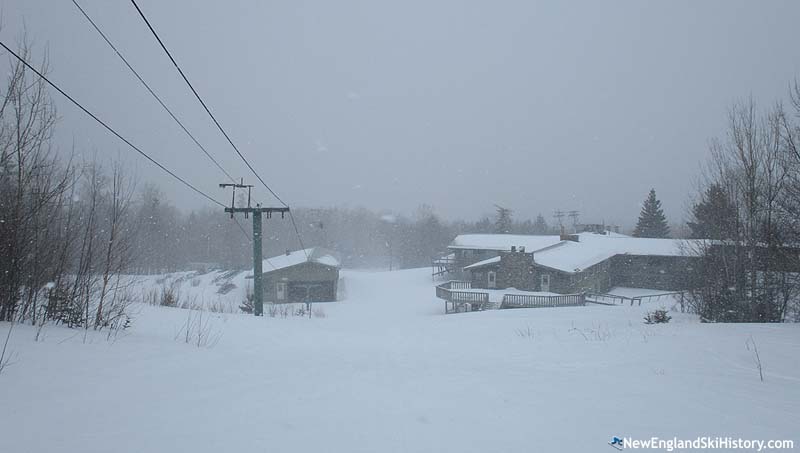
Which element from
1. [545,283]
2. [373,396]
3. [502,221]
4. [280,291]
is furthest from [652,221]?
[373,396]

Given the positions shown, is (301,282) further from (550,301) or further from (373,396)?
(373,396)

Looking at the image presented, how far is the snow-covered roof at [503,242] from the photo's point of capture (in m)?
39.3

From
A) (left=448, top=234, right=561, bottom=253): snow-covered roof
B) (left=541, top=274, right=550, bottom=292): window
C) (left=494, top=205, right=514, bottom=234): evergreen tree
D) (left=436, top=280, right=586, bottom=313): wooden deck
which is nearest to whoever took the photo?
(left=436, top=280, right=586, bottom=313): wooden deck

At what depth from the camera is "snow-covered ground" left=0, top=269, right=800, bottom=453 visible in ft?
11.0

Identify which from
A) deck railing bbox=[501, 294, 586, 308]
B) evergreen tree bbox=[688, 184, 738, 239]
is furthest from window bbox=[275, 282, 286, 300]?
evergreen tree bbox=[688, 184, 738, 239]

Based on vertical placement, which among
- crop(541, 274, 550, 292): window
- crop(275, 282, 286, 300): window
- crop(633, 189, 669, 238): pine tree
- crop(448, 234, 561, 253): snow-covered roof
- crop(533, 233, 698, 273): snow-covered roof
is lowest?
crop(275, 282, 286, 300): window

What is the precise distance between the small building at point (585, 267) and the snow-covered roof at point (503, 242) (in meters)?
2.10

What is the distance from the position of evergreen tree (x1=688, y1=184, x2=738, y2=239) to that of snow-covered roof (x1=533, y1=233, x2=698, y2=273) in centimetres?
1368

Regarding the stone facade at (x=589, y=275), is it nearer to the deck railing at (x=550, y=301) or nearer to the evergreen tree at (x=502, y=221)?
the deck railing at (x=550, y=301)

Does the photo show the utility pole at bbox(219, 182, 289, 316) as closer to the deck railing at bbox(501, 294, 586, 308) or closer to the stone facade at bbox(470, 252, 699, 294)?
the deck railing at bbox(501, 294, 586, 308)

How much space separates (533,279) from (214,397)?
31.1 metres

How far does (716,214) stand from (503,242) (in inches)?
1120

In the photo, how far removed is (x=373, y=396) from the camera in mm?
4598

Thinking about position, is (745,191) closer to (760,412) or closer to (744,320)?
(744,320)
